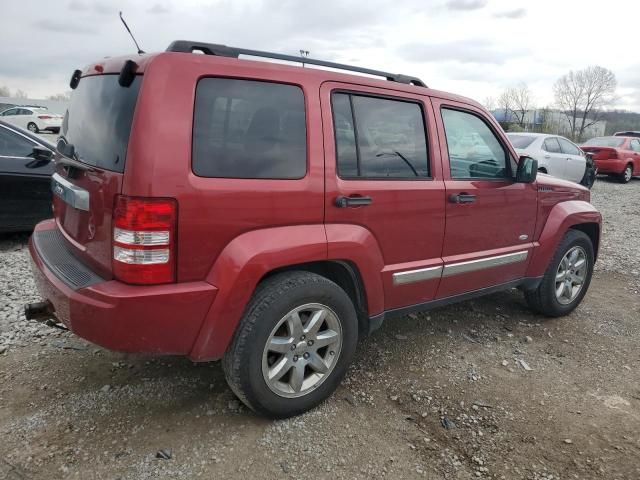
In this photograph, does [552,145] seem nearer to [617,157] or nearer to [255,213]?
[617,157]

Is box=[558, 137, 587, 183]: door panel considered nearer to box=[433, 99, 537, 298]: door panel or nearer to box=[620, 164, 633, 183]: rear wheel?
box=[620, 164, 633, 183]: rear wheel

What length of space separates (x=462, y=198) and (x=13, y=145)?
4.83 meters

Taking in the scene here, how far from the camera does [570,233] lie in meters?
4.31

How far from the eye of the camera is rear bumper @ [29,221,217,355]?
219 cm

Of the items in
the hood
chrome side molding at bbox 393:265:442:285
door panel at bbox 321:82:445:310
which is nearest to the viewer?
Result: door panel at bbox 321:82:445:310

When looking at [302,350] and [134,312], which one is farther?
[302,350]

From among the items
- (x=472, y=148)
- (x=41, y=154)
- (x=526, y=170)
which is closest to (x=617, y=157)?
(x=526, y=170)

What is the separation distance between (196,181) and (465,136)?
82.6 inches

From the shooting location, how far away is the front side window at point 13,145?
531 centimetres

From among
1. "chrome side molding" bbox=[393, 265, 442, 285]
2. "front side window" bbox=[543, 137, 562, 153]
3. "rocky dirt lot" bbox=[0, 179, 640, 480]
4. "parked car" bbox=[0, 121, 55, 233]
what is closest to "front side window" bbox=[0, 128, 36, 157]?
"parked car" bbox=[0, 121, 55, 233]

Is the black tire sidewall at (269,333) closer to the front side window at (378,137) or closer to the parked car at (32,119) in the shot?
the front side window at (378,137)

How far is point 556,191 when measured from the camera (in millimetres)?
4094

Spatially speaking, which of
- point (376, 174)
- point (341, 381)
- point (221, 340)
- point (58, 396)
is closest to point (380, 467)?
point (341, 381)

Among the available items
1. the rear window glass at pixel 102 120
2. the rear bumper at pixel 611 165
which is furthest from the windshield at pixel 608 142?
the rear window glass at pixel 102 120
